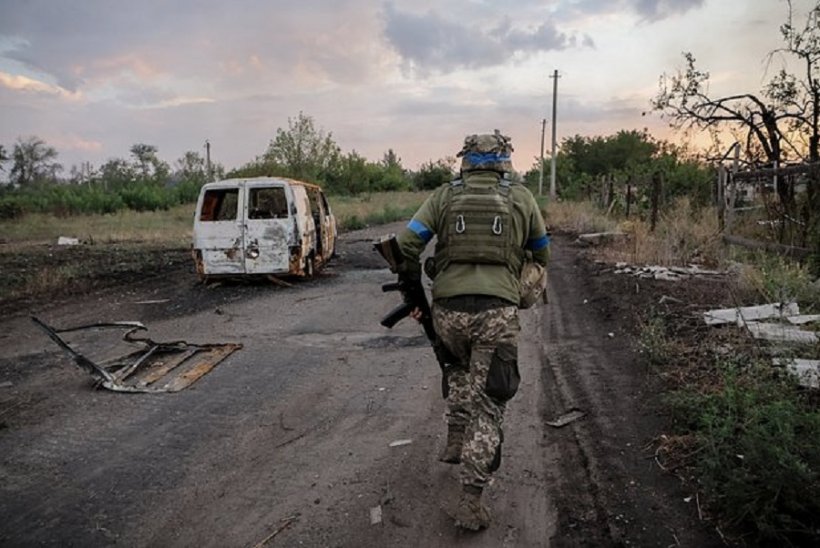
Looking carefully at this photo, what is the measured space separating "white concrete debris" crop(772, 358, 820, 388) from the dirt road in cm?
96

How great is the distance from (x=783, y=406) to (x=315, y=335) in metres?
5.15

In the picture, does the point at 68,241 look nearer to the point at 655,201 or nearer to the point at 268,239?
the point at 268,239

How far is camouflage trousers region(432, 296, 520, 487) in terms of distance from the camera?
10.9 feet

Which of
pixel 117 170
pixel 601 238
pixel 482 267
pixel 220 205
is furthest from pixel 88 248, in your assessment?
pixel 117 170

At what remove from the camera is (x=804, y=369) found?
4504mm

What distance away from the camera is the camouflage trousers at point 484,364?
3.32 metres

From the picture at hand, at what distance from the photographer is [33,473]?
3.96 m

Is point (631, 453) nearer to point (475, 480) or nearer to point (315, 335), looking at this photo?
point (475, 480)

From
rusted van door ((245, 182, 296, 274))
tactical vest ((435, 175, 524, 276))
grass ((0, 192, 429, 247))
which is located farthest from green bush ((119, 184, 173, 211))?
tactical vest ((435, 175, 524, 276))

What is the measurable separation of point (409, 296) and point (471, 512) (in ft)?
4.09

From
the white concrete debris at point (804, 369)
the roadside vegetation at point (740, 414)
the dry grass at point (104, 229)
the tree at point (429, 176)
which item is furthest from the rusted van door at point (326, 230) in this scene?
the tree at point (429, 176)

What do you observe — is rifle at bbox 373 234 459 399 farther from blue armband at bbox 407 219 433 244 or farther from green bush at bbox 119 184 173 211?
green bush at bbox 119 184 173 211

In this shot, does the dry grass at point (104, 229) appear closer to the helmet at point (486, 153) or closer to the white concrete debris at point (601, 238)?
the white concrete debris at point (601, 238)

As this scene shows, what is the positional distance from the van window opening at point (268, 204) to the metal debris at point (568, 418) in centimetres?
768
